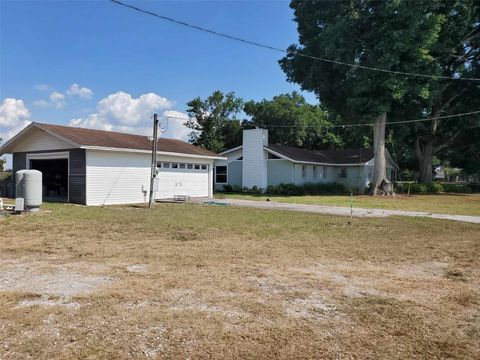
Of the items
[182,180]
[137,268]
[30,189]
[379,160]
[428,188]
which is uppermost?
[379,160]

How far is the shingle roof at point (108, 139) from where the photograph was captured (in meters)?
18.6

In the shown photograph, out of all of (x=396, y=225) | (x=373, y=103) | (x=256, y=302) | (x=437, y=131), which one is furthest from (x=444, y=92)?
(x=256, y=302)

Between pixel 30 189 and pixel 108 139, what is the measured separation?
673 cm

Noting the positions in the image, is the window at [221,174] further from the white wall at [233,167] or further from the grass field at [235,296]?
the grass field at [235,296]

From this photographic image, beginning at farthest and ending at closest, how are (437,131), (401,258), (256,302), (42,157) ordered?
1. (437,131)
2. (42,157)
3. (401,258)
4. (256,302)

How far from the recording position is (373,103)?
1065 inches

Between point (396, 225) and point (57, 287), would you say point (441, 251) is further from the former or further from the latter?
point (57, 287)

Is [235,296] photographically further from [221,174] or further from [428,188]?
[428,188]

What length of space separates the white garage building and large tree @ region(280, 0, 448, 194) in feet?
34.4

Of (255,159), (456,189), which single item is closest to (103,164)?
(255,159)

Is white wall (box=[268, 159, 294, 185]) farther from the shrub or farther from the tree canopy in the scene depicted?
the tree canopy

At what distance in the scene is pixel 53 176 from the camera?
23875mm

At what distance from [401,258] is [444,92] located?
31289 millimetres

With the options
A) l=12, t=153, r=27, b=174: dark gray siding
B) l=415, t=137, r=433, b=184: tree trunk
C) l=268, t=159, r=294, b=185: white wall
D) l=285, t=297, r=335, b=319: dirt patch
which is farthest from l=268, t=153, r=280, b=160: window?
l=285, t=297, r=335, b=319: dirt patch
